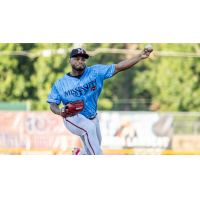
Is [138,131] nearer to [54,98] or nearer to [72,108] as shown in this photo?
[54,98]

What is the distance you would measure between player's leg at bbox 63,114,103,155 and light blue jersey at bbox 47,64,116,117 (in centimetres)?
25

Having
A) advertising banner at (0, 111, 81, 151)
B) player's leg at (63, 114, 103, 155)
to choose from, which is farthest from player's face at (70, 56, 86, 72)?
advertising banner at (0, 111, 81, 151)

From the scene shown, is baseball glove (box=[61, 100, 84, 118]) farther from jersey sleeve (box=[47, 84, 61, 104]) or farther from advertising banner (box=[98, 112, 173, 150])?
advertising banner (box=[98, 112, 173, 150])

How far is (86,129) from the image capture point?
217 inches

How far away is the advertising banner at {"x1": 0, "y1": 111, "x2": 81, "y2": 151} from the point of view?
14133 mm

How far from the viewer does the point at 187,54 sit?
19.0 meters

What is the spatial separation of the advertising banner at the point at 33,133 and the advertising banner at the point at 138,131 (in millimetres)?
1591

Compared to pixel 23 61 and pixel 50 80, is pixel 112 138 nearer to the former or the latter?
pixel 50 80

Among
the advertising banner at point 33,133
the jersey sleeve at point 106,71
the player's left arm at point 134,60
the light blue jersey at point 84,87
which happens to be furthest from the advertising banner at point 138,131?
the player's left arm at point 134,60

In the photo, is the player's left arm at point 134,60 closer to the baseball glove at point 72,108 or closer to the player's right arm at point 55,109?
the baseball glove at point 72,108

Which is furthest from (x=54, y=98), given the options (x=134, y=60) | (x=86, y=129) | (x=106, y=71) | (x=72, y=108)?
(x=134, y=60)

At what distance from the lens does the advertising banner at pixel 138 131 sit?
Answer: 1406 centimetres

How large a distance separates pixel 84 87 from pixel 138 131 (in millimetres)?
8844

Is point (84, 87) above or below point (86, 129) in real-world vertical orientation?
above
